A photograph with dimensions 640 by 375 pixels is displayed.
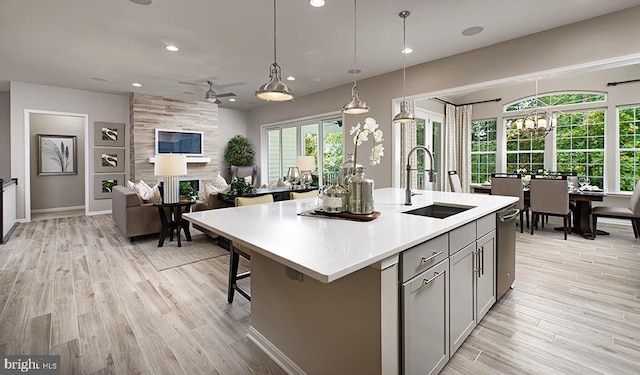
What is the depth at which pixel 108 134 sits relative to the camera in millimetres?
7129

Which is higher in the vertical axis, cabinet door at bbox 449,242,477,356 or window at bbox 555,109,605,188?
window at bbox 555,109,605,188

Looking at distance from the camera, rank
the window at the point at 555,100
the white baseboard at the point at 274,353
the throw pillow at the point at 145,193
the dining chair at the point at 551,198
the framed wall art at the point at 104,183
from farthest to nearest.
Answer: the framed wall art at the point at 104,183 → the window at the point at 555,100 → the throw pillow at the point at 145,193 → the dining chair at the point at 551,198 → the white baseboard at the point at 274,353

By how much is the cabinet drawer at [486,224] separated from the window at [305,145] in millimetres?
3961

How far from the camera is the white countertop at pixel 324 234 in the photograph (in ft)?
3.66

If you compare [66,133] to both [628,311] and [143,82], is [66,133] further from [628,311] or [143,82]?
[628,311]

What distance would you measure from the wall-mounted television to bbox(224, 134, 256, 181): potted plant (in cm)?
104

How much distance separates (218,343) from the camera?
2.07 meters

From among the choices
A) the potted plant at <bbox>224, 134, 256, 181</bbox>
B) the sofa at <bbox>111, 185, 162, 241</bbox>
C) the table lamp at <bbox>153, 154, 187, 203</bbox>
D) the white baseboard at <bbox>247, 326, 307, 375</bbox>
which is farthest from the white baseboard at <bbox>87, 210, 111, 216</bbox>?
the white baseboard at <bbox>247, 326, 307, 375</bbox>

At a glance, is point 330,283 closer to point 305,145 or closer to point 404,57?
point 404,57

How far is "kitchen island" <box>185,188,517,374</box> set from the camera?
1.25 m

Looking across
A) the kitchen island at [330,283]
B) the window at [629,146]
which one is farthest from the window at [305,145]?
the window at [629,146]

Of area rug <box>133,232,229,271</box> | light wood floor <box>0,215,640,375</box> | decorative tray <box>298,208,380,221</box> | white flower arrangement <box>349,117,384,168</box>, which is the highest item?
white flower arrangement <box>349,117,384,168</box>

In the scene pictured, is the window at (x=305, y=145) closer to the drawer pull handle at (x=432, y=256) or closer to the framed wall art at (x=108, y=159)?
the framed wall art at (x=108, y=159)

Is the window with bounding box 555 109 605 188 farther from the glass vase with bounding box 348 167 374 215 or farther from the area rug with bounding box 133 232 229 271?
the area rug with bounding box 133 232 229 271
